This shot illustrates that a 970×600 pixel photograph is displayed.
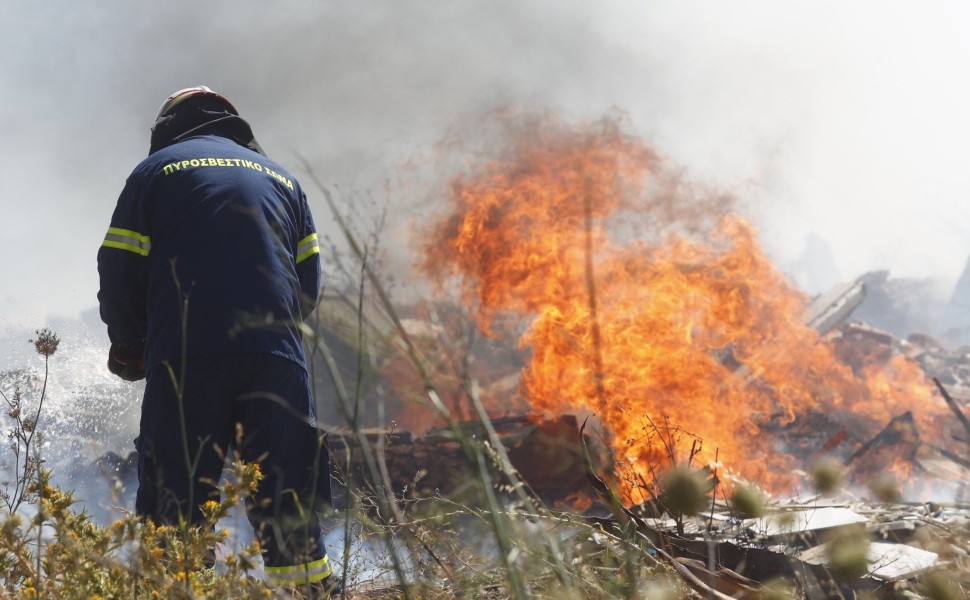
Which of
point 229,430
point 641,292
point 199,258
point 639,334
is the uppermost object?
point 641,292

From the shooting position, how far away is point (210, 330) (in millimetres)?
2549

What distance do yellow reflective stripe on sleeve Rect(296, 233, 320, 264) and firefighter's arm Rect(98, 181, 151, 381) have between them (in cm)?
61

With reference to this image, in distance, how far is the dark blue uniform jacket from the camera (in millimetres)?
2568

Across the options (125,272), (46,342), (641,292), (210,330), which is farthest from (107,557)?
(641,292)

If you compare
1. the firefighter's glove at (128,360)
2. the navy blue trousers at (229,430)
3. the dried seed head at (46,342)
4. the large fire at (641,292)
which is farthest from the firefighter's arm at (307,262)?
the large fire at (641,292)

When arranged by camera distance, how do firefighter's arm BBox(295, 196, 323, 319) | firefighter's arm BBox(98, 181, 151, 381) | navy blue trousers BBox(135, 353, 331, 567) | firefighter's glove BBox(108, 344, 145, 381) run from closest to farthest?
navy blue trousers BBox(135, 353, 331, 567)
firefighter's arm BBox(98, 181, 151, 381)
firefighter's glove BBox(108, 344, 145, 381)
firefighter's arm BBox(295, 196, 323, 319)

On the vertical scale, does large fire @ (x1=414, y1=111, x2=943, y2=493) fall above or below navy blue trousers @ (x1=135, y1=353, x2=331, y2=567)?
above

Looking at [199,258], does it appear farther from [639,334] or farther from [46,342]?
[639,334]

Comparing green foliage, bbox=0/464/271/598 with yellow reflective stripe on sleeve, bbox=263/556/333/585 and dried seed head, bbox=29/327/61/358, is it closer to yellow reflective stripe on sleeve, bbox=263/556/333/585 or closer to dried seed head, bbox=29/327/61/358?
yellow reflective stripe on sleeve, bbox=263/556/333/585

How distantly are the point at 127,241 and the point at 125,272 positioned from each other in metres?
0.12

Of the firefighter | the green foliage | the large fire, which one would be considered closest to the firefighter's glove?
the firefighter

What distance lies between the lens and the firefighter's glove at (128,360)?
2.94m

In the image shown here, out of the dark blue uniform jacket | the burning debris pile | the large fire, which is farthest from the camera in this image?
the large fire

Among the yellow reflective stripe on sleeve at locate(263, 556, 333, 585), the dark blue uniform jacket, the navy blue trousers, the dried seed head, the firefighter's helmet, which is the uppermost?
the firefighter's helmet
